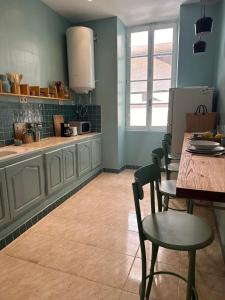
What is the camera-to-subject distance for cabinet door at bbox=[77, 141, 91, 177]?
3230 mm

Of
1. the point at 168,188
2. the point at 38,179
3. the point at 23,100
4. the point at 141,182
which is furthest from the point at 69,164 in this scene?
the point at 141,182

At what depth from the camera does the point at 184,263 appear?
1738 mm

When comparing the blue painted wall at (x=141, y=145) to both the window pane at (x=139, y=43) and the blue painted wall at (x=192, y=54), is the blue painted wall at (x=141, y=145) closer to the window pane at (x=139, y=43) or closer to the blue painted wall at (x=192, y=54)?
the blue painted wall at (x=192, y=54)

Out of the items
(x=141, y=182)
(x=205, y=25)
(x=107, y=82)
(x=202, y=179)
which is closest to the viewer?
(x=202, y=179)

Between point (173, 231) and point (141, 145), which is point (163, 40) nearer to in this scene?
point (141, 145)

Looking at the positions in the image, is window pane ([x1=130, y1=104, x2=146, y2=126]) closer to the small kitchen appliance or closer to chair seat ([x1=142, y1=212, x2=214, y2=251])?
the small kitchen appliance

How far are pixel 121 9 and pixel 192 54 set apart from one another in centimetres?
132

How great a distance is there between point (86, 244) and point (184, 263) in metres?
0.89

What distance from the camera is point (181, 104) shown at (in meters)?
2.99

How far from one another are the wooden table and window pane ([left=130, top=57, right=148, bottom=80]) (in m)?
3.14

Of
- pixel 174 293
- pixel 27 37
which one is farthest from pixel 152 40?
pixel 174 293

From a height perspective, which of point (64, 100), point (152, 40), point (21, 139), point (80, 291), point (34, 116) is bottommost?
point (80, 291)

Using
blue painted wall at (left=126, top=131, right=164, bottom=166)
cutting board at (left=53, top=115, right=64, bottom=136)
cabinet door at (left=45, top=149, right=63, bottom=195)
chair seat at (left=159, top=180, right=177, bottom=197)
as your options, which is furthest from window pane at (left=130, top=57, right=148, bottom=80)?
chair seat at (left=159, top=180, right=177, bottom=197)

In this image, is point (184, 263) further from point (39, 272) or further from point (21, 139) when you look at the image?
point (21, 139)
